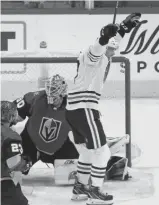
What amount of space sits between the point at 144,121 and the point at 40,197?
2.19 metres

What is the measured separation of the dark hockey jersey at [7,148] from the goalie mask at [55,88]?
857 mm

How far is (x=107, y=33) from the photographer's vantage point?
3.68 m

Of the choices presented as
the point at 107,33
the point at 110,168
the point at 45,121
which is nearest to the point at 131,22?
the point at 107,33

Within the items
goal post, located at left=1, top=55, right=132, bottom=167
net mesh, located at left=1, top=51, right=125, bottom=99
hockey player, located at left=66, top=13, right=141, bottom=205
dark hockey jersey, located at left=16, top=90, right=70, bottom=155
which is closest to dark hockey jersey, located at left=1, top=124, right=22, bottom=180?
hockey player, located at left=66, top=13, right=141, bottom=205

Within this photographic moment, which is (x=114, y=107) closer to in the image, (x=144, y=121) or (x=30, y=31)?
(x=144, y=121)

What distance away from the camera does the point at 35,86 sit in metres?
5.81

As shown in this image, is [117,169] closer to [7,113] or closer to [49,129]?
[49,129]

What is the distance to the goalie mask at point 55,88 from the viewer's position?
4.14 meters

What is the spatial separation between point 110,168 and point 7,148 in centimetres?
118

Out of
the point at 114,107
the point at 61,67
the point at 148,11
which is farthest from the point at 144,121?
the point at 148,11

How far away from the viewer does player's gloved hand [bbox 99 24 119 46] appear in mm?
3670

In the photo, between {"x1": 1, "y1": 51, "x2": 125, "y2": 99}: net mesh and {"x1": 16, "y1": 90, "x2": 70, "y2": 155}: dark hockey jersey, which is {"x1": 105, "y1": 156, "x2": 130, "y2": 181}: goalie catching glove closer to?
{"x1": 16, "y1": 90, "x2": 70, "y2": 155}: dark hockey jersey

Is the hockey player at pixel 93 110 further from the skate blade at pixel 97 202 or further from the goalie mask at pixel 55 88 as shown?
the goalie mask at pixel 55 88

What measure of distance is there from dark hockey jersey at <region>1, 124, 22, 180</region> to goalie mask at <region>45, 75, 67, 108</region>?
33.7 inches
